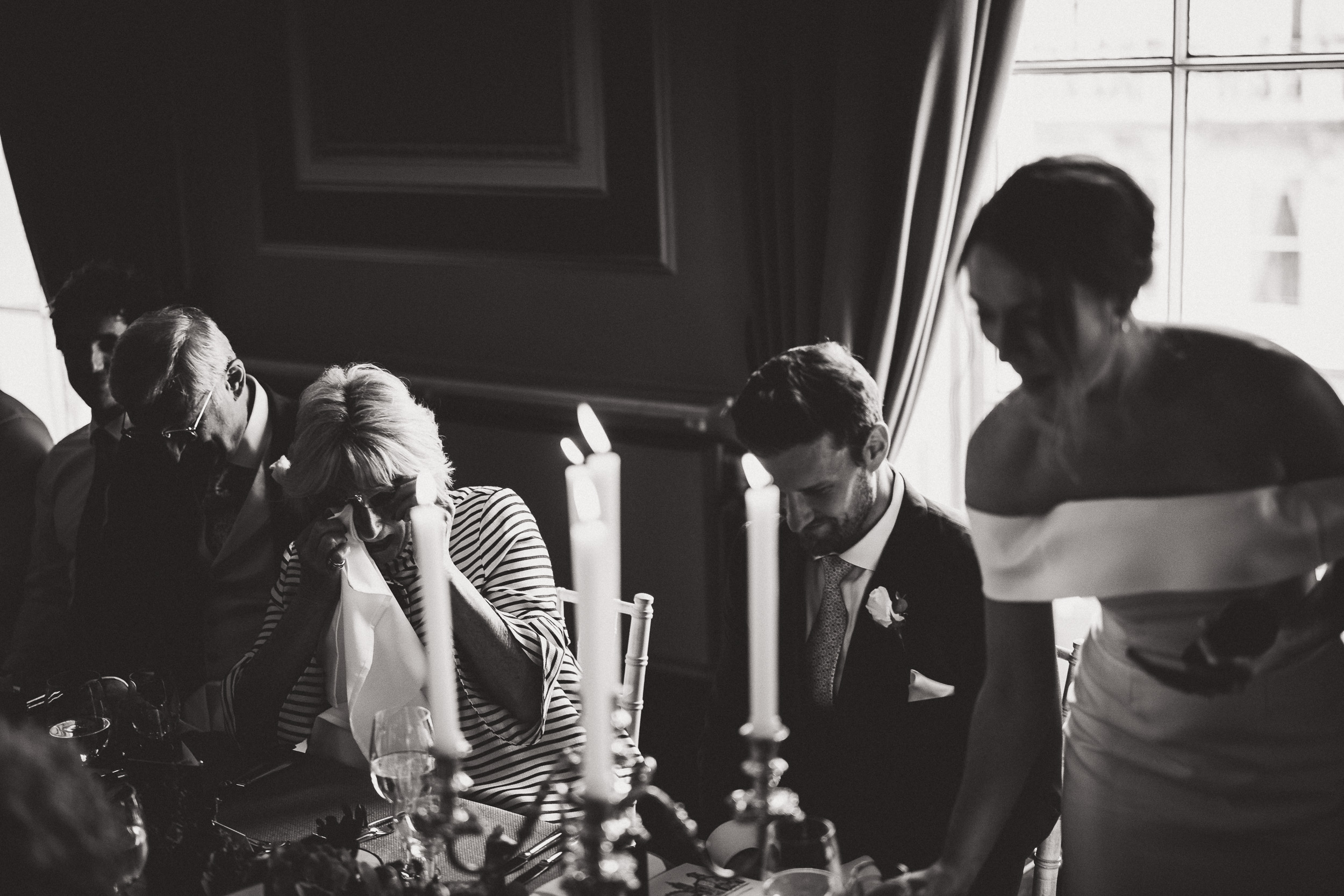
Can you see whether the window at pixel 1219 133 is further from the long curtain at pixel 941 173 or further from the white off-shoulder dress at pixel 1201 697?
the white off-shoulder dress at pixel 1201 697

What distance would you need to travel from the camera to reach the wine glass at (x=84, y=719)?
6.71 ft

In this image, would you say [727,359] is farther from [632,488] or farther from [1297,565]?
[1297,565]

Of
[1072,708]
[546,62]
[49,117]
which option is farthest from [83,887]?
[49,117]

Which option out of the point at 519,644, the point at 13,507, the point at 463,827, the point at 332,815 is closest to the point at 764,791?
the point at 463,827

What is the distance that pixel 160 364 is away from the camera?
9.16ft

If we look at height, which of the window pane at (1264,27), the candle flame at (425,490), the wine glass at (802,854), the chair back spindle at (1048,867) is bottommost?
the chair back spindle at (1048,867)

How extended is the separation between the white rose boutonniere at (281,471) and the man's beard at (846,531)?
98cm

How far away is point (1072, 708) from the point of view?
1.83m

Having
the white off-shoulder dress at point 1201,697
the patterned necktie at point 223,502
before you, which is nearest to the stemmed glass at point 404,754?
the white off-shoulder dress at point 1201,697

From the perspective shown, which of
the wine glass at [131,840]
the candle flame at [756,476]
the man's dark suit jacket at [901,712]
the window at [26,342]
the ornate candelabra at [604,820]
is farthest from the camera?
the window at [26,342]

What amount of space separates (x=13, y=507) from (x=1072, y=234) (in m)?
2.89

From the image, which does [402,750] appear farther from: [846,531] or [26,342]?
[26,342]

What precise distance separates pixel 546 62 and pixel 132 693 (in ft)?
6.92

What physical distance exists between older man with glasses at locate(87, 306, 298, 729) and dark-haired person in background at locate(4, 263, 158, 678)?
34cm
